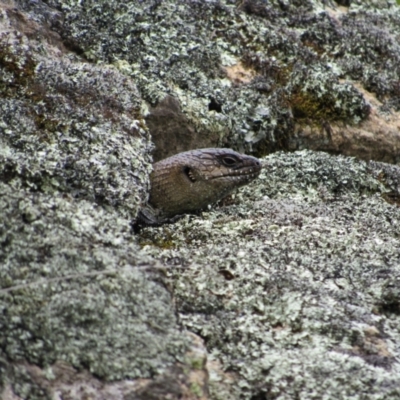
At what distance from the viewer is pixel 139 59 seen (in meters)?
3.73

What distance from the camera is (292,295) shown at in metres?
2.25

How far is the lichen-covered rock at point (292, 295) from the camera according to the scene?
1.98 m

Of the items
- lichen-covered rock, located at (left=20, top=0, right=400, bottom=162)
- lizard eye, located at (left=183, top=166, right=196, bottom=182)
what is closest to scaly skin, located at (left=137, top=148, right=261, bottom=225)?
lizard eye, located at (left=183, top=166, right=196, bottom=182)

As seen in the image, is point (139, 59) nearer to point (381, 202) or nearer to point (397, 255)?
point (381, 202)

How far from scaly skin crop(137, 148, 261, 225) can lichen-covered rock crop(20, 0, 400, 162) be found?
0.37 metres

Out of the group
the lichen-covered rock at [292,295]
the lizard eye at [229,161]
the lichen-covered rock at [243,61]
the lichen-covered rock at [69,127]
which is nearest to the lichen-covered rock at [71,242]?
the lichen-covered rock at [69,127]

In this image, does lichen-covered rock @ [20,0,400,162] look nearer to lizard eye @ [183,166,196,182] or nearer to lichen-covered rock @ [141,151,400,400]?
lizard eye @ [183,166,196,182]

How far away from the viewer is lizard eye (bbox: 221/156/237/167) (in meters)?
3.39

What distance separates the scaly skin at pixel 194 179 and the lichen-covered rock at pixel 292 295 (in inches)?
8.3

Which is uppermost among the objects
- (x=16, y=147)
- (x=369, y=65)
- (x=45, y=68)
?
(x=369, y=65)

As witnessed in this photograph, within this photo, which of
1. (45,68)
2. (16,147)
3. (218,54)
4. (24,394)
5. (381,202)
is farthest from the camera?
(218,54)

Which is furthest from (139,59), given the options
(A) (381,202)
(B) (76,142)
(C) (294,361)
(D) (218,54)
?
(C) (294,361)

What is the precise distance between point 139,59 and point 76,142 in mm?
1174

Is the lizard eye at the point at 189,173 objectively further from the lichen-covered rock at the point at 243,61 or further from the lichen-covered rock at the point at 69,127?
the lichen-covered rock at the point at 243,61
